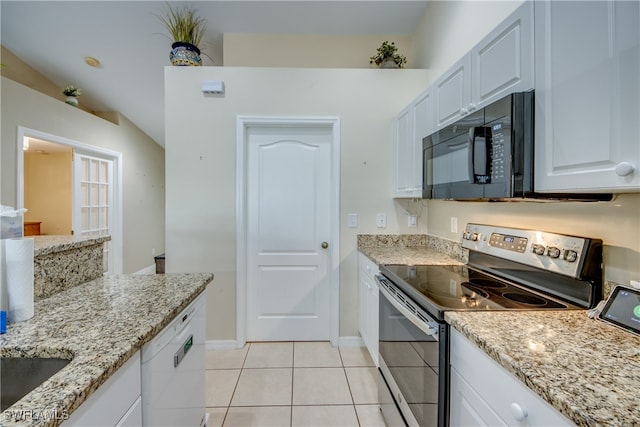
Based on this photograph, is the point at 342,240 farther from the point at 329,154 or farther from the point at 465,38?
the point at 465,38

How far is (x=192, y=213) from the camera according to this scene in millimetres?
2479

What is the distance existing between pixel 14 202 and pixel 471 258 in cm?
453

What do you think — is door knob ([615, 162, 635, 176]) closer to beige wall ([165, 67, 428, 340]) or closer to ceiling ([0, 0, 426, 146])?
beige wall ([165, 67, 428, 340])

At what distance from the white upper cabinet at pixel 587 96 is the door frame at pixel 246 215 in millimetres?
1657

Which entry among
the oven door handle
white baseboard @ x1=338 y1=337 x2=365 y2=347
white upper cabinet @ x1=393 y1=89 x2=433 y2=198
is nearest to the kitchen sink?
the oven door handle

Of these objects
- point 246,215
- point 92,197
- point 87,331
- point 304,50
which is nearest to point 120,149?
point 92,197

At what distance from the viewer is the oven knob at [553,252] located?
3.89ft

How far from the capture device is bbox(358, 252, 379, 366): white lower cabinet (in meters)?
2.00

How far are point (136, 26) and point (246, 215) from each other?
7.71 feet

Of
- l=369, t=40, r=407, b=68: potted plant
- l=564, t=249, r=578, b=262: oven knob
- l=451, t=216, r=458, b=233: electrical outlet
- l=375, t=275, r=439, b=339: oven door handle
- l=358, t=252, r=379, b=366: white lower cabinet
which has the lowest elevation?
l=358, t=252, r=379, b=366: white lower cabinet

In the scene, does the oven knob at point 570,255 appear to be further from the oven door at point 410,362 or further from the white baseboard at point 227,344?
the white baseboard at point 227,344

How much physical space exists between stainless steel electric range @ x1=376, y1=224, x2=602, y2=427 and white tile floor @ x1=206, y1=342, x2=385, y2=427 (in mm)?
309

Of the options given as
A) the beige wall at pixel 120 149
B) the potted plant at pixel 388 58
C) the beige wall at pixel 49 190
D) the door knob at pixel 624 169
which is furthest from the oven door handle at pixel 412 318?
the beige wall at pixel 49 190

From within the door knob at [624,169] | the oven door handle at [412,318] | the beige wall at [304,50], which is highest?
the beige wall at [304,50]
